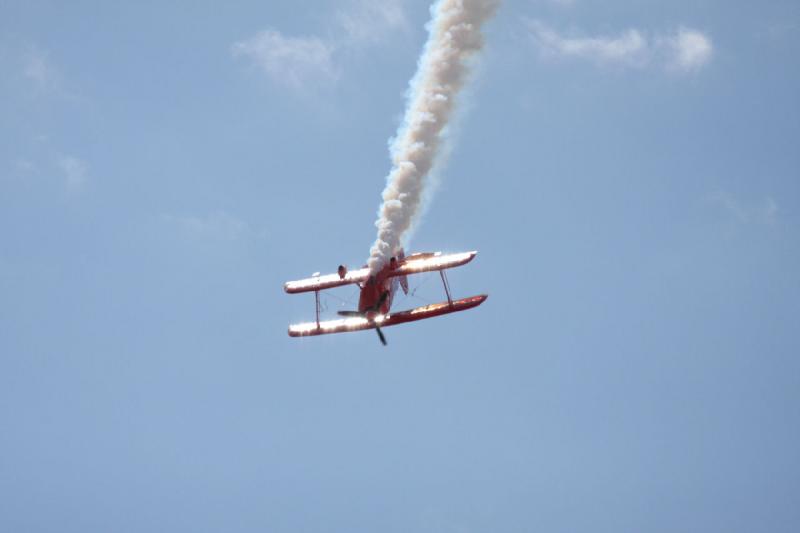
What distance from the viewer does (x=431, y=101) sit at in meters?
57.4

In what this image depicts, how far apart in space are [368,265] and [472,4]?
1150 centimetres

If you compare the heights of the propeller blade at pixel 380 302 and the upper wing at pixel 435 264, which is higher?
the upper wing at pixel 435 264

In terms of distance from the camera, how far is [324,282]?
62250 mm

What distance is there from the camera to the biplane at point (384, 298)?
58.1 meters

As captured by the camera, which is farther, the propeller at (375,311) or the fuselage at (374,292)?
the fuselage at (374,292)

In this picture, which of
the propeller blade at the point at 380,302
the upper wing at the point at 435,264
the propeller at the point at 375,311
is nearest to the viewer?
the propeller at the point at 375,311

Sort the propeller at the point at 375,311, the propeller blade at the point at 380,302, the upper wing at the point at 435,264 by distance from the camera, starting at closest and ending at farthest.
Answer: the propeller at the point at 375,311 → the propeller blade at the point at 380,302 → the upper wing at the point at 435,264

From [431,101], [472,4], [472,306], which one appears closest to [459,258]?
[472,306]

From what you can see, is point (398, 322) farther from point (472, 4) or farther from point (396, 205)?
point (472, 4)

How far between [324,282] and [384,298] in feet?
16.3

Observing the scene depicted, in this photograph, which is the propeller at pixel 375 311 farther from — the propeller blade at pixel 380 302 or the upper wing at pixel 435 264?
the upper wing at pixel 435 264

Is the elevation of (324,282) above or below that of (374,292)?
above

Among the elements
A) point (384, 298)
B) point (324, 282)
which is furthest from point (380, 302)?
point (324, 282)

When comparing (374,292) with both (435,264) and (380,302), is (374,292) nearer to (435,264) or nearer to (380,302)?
(380,302)
